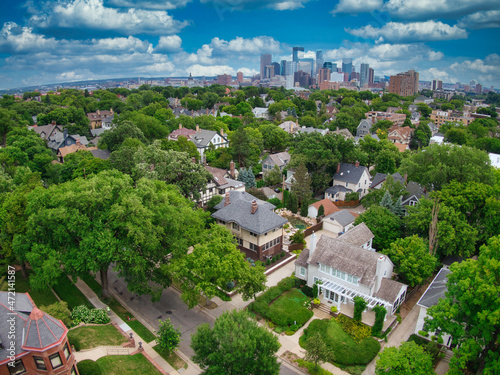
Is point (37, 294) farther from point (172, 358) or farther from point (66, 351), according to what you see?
point (172, 358)

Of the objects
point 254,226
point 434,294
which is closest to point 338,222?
point 254,226

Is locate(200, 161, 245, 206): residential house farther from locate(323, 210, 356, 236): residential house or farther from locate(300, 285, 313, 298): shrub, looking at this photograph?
locate(300, 285, 313, 298): shrub

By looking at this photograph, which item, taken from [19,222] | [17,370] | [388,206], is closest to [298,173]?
[388,206]

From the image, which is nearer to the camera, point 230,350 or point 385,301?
point 230,350

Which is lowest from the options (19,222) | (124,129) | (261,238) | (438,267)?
(438,267)

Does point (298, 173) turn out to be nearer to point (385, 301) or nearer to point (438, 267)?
point (438, 267)

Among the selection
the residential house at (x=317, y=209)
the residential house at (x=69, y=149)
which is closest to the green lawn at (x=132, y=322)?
the residential house at (x=317, y=209)

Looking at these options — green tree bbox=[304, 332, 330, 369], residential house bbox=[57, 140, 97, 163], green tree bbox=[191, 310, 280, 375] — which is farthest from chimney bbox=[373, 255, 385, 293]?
residential house bbox=[57, 140, 97, 163]
